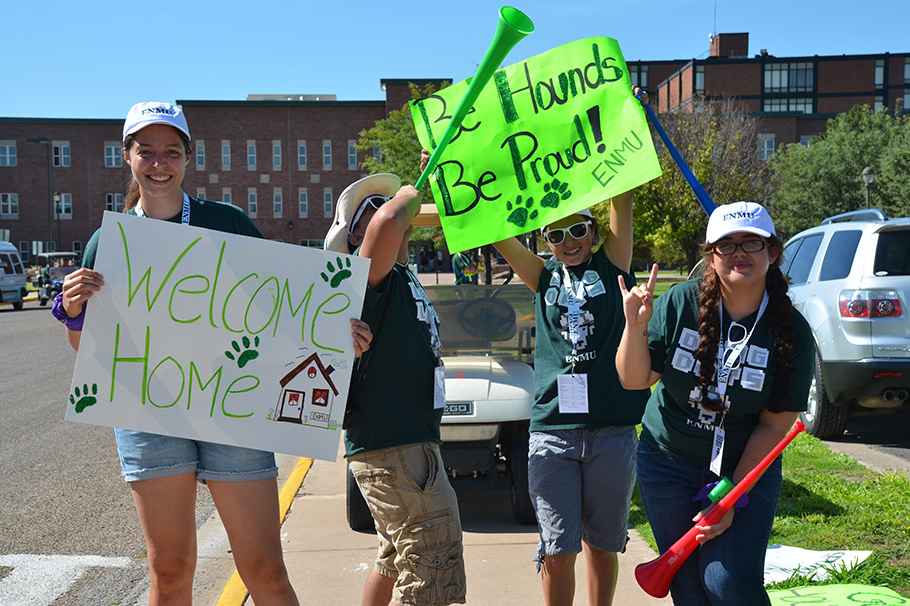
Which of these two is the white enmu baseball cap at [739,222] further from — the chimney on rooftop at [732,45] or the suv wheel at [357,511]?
the chimney on rooftop at [732,45]

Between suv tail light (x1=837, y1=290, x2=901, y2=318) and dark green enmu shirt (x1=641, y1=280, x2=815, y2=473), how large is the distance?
507 centimetres

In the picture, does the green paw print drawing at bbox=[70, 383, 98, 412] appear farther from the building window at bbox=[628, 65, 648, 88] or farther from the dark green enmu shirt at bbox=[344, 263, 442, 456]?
the building window at bbox=[628, 65, 648, 88]

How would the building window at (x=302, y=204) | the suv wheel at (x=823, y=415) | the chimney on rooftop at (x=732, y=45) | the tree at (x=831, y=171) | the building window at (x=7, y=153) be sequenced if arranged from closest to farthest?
the suv wheel at (x=823, y=415)
the tree at (x=831, y=171)
the building window at (x=302, y=204)
the building window at (x=7, y=153)
the chimney on rooftop at (x=732, y=45)

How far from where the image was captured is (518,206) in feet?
11.4

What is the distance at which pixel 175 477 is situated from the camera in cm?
293

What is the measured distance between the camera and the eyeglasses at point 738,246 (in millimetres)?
2953

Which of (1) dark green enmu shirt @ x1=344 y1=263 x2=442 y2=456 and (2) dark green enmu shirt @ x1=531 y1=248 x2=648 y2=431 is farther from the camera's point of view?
(2) dark green enmu shirt @ x1=531 y1=248 x2=648 y2=431

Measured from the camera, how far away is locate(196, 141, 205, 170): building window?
64875 millimetres

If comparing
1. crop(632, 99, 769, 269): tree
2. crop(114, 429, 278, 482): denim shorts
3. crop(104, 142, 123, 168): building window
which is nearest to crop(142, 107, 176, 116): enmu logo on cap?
crop(114, 429, 278, 482): denim shorts

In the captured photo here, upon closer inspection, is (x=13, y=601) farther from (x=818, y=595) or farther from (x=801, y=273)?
(x=801, y=273)

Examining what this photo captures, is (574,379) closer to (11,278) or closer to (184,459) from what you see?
(184,459)

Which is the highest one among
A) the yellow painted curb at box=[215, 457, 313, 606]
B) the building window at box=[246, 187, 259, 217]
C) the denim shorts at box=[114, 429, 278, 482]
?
the building window at box=[246, 187, 259, 217]

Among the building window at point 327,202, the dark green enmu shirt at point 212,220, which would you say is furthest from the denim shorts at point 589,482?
the building window at point 327,202

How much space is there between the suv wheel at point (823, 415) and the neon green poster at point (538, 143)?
525cm
